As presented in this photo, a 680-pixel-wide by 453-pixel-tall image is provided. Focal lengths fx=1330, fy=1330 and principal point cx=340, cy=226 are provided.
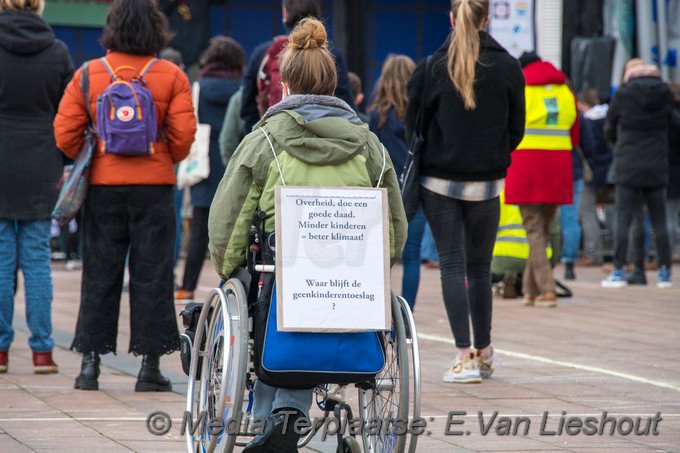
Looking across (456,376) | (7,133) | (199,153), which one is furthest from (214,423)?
(199,153)

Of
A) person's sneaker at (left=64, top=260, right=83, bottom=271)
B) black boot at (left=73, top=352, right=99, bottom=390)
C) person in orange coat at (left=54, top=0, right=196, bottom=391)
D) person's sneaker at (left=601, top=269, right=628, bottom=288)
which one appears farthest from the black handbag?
person's sneaker at (left=64, top=260, right=83, bottom=271)

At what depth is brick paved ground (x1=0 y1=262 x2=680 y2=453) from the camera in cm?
546

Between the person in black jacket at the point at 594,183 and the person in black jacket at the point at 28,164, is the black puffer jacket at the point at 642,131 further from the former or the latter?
the person in black jacket at the point at 28,164

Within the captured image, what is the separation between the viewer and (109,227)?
671 centimetres

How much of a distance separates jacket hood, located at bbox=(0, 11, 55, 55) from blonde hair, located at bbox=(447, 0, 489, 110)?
222 centimetres

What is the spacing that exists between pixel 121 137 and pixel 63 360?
1840 mm

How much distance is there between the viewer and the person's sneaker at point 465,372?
6.96 meters

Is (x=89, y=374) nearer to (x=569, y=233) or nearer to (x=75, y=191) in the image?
(x=75, y=191)

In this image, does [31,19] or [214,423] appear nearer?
[214,423]

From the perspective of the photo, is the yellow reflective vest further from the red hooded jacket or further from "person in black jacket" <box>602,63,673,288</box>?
"person in black jacket" <box>602,63,673,288</box>

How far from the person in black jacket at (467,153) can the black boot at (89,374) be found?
1.82 metres

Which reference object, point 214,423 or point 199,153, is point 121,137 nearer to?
point 214,423

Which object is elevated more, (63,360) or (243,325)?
(243,325)

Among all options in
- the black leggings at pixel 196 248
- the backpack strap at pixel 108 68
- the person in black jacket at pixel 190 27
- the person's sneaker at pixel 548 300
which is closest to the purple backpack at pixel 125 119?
the backpack strap at pixel 108 68
